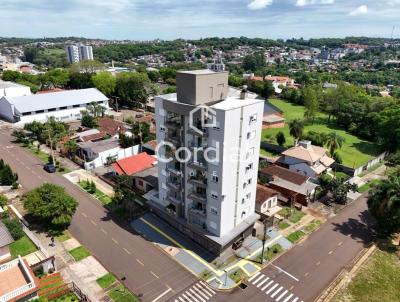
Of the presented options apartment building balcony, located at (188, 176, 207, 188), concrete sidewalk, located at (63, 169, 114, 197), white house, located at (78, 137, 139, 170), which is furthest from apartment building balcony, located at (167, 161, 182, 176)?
white house, located at (78, 137, 139, 170)

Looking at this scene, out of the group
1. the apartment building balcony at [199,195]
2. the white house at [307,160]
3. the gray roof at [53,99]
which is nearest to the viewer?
the apartment building balcony at [199,195]

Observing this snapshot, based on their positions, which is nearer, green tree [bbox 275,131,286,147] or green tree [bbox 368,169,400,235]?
green tree [bbox 368,169,400,235]

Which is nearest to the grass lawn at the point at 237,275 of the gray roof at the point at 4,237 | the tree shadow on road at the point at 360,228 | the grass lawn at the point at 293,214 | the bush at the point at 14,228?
the grass lawn at the point at 293,214

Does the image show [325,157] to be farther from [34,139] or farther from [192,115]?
[34,139]

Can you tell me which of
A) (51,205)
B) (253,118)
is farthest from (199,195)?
(51,205)

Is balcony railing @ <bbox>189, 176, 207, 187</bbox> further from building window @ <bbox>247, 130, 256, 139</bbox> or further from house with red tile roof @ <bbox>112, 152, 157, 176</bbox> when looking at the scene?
house with red tile roof @ <bbox>112, 152, 157, 176</bbox>

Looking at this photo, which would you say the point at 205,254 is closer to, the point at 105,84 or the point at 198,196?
the point at 198,196

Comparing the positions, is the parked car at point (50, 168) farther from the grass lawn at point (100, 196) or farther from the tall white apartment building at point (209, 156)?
the tall white apartment building at point (209, 156)
